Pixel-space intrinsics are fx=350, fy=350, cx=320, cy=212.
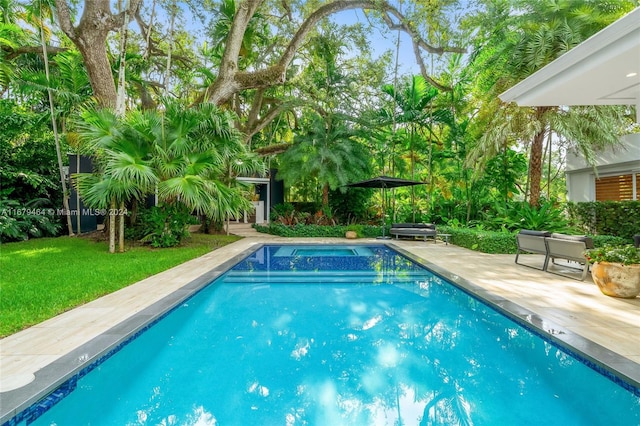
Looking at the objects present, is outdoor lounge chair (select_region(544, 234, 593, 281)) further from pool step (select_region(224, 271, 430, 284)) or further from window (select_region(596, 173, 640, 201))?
window (select_region(596, 173, 640, 201))

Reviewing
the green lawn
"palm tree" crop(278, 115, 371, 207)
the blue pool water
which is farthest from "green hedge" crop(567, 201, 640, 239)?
the green lawn

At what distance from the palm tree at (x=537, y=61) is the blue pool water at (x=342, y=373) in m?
7.69

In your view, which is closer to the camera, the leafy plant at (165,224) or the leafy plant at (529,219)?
the leafy plant at (529,219)

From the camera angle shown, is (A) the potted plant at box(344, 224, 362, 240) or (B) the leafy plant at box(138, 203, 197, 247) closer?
(B) the leafy plant at box(138, 203, 197, 247)

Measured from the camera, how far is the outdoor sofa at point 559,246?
609 centimetres

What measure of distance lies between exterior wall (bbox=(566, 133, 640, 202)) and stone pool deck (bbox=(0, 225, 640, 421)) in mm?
8364

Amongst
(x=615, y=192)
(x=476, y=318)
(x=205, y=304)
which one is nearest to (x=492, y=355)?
(x=476, y=318)

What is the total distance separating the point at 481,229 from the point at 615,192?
5627mm

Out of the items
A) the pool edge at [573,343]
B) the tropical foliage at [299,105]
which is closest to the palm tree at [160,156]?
the tropical foliage at [299,105]

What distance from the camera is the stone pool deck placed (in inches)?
117

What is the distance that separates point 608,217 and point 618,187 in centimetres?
377

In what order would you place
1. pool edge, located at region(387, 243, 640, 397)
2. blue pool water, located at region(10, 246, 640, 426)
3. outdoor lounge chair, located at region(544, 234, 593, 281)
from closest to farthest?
1. blue pool water, located at region(10, 246, 640, 426)
2. pool edge, located at region(387, 243, 640, 397)
3. outdoor lounge chair, located at region(544, 234, 593, 281)

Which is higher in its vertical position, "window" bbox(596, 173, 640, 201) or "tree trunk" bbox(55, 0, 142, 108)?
"tree trunk" bbox(55, 0, 142, 108)

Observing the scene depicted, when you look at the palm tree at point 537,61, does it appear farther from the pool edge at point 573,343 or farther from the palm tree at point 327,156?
the pool edge at point 573,343
